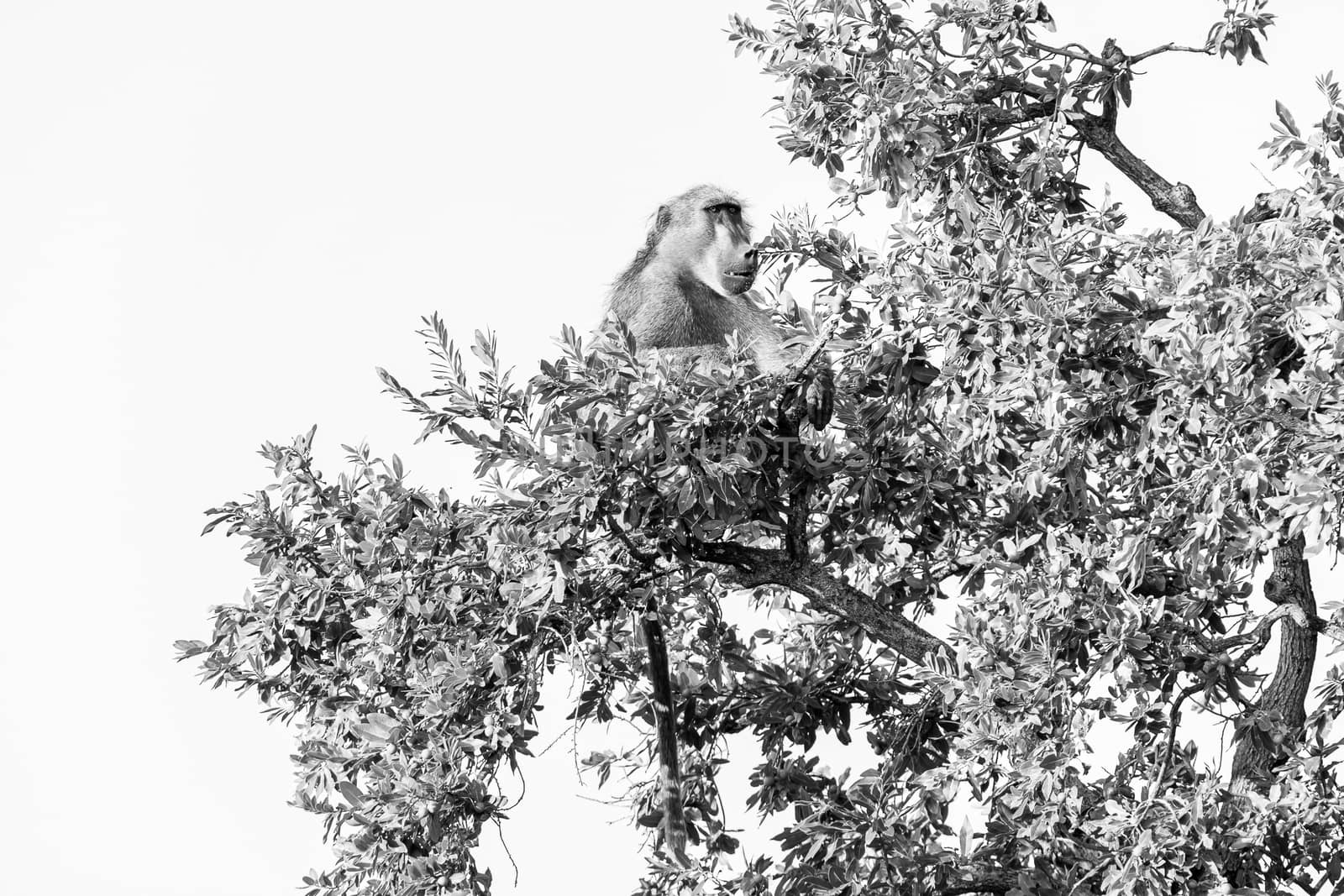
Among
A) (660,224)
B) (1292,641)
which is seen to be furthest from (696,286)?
(1292,641)

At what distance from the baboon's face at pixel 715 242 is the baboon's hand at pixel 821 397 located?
9.49 ft

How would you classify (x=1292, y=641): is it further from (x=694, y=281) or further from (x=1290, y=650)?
(x=694, y=281)

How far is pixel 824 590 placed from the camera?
6957mm

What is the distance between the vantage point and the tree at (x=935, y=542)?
5.88 m

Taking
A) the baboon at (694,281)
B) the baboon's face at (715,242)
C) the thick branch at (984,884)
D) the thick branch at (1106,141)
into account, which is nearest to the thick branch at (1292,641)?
the thick branch at (984,884)

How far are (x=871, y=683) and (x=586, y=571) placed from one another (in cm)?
209

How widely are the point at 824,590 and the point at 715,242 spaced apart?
Answer: 3.27 m

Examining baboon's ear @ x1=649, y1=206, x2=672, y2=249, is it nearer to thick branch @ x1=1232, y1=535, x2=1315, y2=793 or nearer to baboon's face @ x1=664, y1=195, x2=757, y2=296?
baboon's face @ x1=664, y1=195, x2=757, y2=296

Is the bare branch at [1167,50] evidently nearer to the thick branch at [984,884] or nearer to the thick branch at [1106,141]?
the thick branch at [1106,141]

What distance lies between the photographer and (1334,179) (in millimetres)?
6352

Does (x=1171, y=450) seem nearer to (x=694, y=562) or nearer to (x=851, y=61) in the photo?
(x=694, y=562)

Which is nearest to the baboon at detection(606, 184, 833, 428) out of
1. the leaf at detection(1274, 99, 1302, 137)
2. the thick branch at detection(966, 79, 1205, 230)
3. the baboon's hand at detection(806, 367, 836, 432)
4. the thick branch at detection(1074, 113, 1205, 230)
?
the thick branch at detection(966, 79, 1205, 230)

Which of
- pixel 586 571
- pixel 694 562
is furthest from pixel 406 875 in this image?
pixel 694 562

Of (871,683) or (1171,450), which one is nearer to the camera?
(1171,450)
